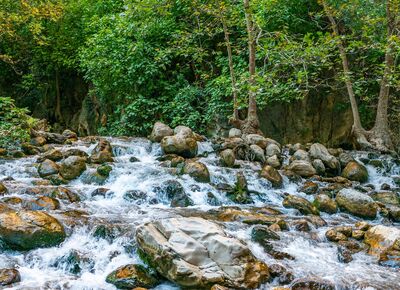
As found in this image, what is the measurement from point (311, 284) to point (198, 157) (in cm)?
572

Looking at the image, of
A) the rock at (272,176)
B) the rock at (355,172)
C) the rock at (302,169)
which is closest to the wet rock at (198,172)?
the rock at (272,176)

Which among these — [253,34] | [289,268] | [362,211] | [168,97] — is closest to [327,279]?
[289,268]

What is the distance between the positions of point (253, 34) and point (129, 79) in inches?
184

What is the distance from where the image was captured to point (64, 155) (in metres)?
8.72

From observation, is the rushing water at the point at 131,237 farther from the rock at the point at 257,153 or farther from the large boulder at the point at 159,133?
the large boulder at the point at 159,133

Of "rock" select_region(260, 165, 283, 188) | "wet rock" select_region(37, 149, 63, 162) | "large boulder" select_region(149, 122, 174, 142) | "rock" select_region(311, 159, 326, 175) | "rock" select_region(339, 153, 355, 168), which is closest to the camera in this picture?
"rock" select_region(260, 165, 283, 188)

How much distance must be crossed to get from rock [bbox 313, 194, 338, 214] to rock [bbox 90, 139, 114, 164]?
15.1 ft

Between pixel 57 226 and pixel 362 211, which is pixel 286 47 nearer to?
pixel 362 211

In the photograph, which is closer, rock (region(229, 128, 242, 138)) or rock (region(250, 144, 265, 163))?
rock (region(250, 144, 265, 163))

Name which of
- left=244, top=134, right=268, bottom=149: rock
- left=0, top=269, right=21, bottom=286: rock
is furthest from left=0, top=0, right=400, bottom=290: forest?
left=244, top=134, right=268, bottom=149: rock

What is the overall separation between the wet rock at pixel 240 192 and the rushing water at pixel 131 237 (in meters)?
0.14

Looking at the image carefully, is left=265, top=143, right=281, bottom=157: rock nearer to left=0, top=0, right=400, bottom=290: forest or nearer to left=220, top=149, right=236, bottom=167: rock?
left=0, top=0, right=400, bottom=290: forest

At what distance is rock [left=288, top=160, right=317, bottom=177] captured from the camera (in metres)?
8.91

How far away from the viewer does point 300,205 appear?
21.9ft
